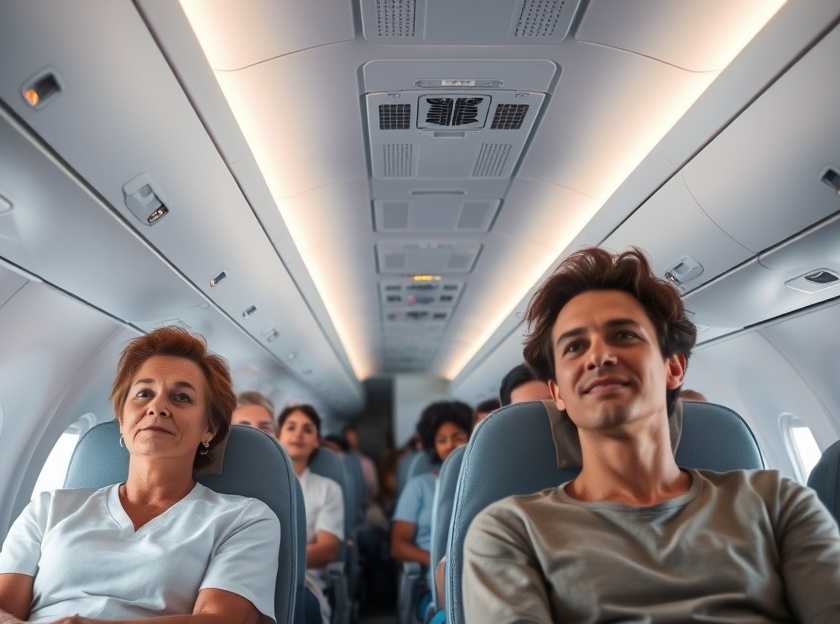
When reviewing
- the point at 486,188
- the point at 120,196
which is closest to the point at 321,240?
the point at 486,188

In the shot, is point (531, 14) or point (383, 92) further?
point (383, 92)

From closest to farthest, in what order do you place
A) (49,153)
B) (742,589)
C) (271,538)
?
(742,589)
(49,153)
(271,538)

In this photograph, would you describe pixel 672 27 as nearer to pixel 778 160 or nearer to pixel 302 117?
pixel 778 160

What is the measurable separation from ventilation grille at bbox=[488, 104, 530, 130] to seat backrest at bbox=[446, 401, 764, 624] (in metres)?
1.76

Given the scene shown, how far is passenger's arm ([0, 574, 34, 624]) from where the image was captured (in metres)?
2.38

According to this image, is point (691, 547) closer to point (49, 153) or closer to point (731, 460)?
point (731, 460)

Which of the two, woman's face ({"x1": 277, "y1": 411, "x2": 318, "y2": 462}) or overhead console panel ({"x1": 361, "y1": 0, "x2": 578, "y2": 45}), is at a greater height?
overhead console panel ({"x1": 361, "y1": 0, "x2": 578, "y2": 45})

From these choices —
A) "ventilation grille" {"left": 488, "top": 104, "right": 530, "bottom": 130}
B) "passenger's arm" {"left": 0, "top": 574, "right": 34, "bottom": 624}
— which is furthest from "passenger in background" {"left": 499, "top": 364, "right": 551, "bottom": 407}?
"passenger's arm" {"left": 0, "top": 574, "right": 34, "bottom": 624}

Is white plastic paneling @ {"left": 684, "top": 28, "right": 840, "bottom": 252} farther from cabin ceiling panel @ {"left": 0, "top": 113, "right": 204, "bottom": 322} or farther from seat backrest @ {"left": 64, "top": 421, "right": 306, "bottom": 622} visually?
cabin ceiling panel @ {"left": 0, "top": 113, "right": 204, "bottom": 322}

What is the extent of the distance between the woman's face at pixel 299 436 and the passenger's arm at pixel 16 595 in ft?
9.09

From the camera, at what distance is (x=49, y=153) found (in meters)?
2.38

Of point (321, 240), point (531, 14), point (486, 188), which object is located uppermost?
point (321, 240)

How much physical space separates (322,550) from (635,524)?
300cm

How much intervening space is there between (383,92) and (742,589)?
2.61 metres
